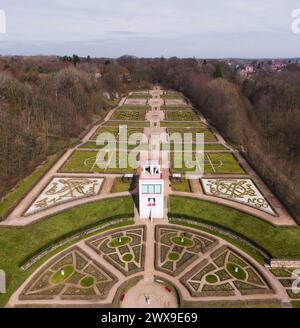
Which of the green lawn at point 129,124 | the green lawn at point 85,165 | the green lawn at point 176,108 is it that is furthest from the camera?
the green lawn at point 176,108

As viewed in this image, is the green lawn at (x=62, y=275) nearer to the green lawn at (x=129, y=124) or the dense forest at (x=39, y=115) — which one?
the dense forest at (x=39, y=115)

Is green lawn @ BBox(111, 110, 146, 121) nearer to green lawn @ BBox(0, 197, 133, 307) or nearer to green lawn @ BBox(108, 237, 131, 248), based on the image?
green lawn @ BBox(0, 197, 133, 307)

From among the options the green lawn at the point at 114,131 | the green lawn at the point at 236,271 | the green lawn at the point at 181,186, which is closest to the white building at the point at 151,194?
the green lawn at the point at 181,186

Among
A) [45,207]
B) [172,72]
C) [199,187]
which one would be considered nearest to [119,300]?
[45,207]

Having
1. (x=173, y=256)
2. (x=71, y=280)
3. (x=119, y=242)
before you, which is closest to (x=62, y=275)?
(x=71, y=280)

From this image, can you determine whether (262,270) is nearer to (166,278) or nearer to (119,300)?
(166,278)

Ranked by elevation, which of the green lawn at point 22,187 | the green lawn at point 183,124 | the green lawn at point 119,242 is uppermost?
the green lawn at point 183,124

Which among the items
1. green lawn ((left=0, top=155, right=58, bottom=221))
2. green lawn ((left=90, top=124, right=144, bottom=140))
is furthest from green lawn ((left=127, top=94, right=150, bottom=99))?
green lawn ((left=0, top=155, right=58, bottom=221))
